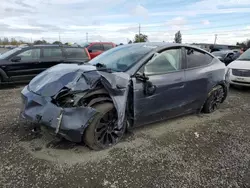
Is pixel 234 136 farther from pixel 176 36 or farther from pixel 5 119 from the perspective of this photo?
pixel 176 36

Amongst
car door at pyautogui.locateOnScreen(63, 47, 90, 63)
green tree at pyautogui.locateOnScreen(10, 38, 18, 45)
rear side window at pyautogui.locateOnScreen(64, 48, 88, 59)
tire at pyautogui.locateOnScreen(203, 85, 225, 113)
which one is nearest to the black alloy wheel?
tire at pyautogui.locateOnScreen(203, 85, 225, 113)

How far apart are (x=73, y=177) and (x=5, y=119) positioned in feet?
7.71

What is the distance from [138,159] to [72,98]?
1229mm

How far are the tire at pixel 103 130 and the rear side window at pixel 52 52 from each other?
562cm

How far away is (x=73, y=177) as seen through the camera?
2.55 meters

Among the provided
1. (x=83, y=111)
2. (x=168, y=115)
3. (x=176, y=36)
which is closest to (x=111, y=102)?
(x=83, y=111)

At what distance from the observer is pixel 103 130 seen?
308cm

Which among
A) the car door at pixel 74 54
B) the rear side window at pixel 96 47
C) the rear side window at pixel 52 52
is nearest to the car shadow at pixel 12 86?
the rear side window at pixel 52 52

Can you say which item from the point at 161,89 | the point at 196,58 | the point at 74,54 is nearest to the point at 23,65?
the point at 74,54

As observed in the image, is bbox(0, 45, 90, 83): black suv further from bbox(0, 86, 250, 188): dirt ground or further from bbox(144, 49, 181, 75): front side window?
bbox(144, 49, 181, 75): front side window

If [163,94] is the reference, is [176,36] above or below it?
above

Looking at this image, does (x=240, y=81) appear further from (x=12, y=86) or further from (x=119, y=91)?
(x=12, y=86)

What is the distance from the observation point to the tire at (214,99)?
467 centimetres

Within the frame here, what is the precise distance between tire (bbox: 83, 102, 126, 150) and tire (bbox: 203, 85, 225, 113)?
234 centimetres
